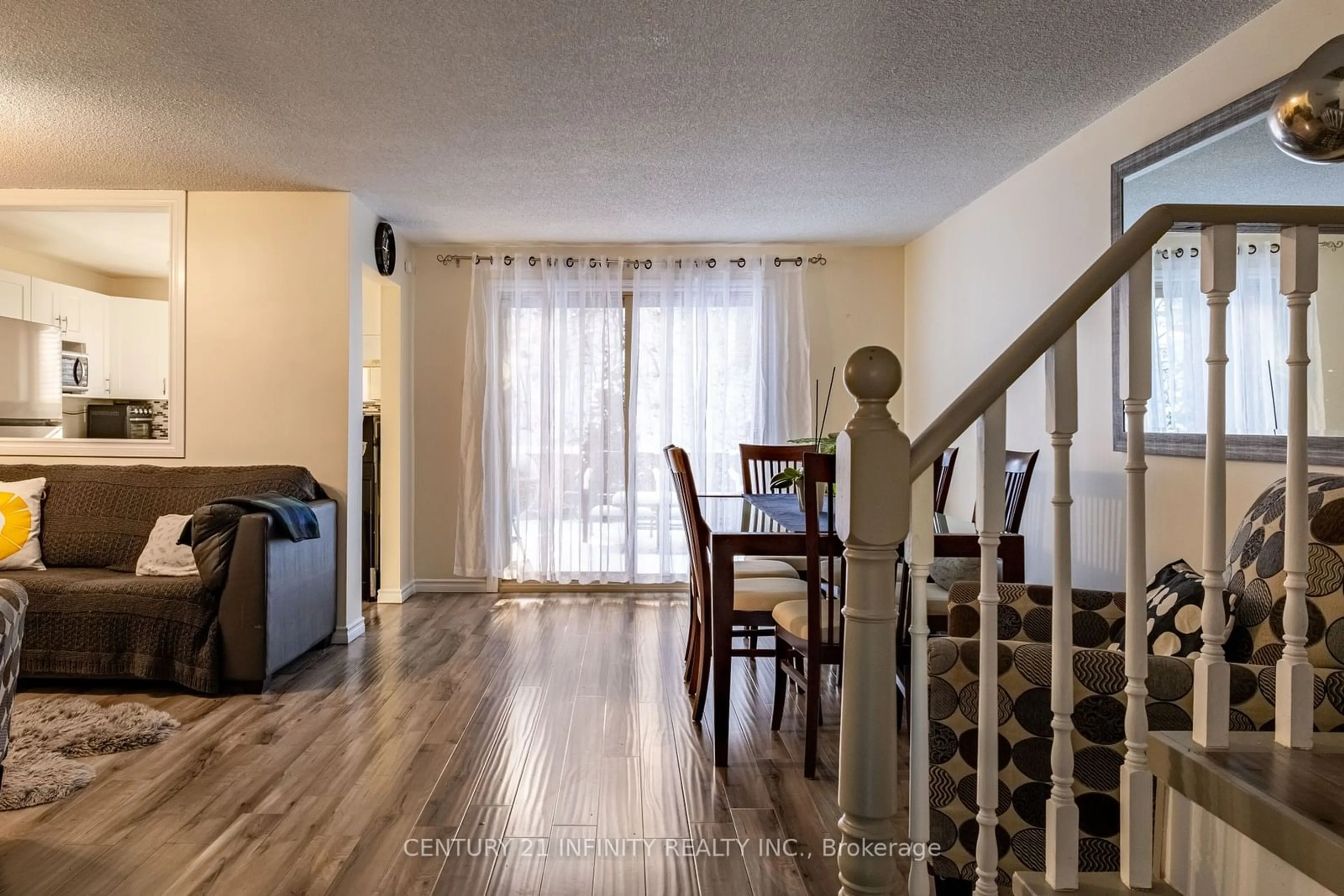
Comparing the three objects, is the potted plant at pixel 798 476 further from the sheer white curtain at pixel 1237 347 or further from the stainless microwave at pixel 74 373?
the stainless microwave at pixel 74 373

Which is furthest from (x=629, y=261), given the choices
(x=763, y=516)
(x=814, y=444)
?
(x=763, y=516)

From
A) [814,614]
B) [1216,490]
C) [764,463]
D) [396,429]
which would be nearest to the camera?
[1216,490]

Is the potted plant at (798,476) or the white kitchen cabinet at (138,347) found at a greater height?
the white kitchen cabinet at (138,347)

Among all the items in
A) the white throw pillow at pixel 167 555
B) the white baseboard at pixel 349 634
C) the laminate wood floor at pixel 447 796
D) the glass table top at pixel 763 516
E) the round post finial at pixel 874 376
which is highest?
the round post finial at pixel 874 376

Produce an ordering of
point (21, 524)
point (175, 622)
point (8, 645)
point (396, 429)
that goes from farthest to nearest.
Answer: point (396, 429)
point (21, 524)
point (175, 622)
point (8, 645)

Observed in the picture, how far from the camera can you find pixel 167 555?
3654mm

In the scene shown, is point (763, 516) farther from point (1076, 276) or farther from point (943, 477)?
point (1076, 276)

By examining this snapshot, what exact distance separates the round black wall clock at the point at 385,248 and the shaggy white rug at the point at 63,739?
8.61ft

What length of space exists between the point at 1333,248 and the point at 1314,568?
0.88 m

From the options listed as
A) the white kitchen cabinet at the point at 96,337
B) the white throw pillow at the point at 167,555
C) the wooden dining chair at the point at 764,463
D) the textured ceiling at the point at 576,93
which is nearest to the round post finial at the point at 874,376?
the textured ceiling at the point at 576,93

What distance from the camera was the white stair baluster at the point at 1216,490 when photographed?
3.68ft

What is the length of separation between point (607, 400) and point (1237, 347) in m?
3.73

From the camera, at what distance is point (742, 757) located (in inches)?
110

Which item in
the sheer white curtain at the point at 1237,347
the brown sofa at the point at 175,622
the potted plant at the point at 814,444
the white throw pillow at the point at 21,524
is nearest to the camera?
the sheer white curtain at the point at 1237,347
